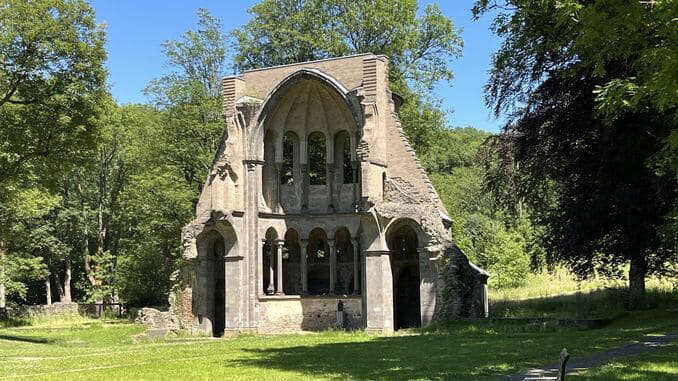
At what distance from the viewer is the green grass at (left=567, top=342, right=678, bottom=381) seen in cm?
1113

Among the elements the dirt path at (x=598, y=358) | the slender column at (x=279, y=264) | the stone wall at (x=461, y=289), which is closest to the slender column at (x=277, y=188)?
the slender column at (x=279, y=264)

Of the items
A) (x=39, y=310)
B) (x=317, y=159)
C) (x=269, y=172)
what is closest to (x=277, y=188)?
(x=269, y=172)

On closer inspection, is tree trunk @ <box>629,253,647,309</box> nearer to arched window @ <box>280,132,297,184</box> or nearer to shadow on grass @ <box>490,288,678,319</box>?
shadow on grass @ <box>490,288,678,319</box>

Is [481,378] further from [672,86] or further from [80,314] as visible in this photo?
[80,314]

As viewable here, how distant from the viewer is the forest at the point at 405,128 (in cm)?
1516

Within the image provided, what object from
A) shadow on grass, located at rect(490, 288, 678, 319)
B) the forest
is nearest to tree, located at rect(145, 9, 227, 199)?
the forest

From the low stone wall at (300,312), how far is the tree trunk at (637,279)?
33.6ft

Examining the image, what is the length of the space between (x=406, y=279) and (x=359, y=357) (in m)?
15.9

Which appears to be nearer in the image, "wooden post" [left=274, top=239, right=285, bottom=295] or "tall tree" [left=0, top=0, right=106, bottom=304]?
"tall tree" [left=0, top=0, right=106, bottom=304]

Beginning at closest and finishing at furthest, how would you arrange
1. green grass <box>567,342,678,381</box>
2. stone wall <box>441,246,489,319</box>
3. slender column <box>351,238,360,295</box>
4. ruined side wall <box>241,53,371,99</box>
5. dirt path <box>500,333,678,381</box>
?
green grass <box>567,342,678,381</box> → dirt path <box>500,333,678,381</box> → stone wall <box>441,246,489,319</box> → ruined side wall <box>241,53,371,99</box> → slender column <box>351,238,360,295</box>

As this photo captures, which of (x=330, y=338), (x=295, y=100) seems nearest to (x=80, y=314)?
(x=295, y=100)

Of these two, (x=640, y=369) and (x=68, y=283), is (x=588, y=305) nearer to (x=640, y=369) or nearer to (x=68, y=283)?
(x=640, y=369)

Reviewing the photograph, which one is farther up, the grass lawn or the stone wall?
the stone wall

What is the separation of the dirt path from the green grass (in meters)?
0.42
